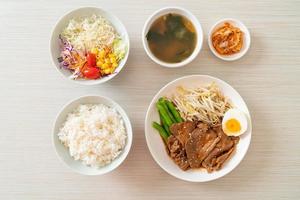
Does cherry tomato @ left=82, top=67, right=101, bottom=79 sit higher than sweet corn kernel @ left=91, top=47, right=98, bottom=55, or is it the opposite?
sweet corn kernel @ left=91, top=47, right=98, bottom=55

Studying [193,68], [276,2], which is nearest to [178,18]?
[193,68]

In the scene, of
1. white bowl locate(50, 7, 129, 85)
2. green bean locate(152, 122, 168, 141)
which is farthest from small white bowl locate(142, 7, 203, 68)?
green bean locate(152, 122, 168, 141)

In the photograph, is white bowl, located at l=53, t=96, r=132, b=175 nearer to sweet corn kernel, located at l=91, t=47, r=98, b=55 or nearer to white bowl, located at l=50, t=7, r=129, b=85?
white bowl, located at l=50, t=7, r=129, b=85

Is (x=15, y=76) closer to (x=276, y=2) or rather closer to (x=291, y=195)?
(x=276, y=2)

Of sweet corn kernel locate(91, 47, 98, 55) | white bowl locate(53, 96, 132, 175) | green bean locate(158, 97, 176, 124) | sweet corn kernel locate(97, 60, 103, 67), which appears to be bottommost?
white bowl locate(53, 96, 132, 175)

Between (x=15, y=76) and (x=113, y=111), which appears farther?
(x=15, y=76)

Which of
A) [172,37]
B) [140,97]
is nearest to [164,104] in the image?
[140,97]

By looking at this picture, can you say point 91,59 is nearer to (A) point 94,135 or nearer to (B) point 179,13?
(A) point 94,135
